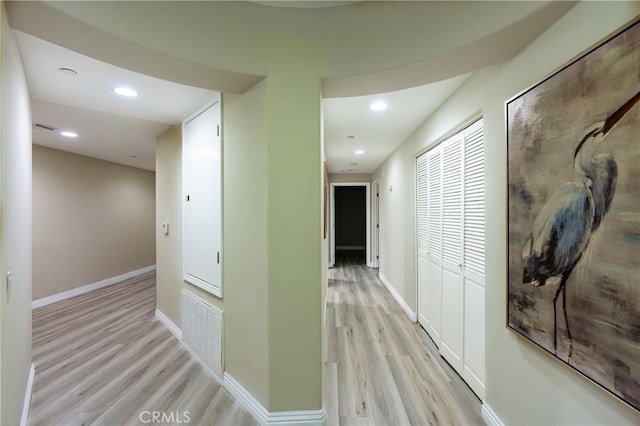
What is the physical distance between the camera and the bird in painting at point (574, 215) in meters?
0.96

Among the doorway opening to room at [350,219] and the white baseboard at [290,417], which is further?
the doorway opening to room at [350,219]

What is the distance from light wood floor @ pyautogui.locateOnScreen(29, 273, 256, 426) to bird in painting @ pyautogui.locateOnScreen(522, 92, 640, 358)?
1.85 meters

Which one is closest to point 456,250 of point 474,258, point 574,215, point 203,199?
point 474,258

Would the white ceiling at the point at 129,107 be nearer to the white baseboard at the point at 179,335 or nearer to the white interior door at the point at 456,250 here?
the white interior door at the point at 456,250

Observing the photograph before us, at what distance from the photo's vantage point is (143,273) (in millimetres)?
5844

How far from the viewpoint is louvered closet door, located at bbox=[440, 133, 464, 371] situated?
226cm

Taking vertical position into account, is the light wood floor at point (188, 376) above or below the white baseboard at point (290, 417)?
below

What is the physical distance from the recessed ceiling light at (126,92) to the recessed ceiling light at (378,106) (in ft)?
6.35

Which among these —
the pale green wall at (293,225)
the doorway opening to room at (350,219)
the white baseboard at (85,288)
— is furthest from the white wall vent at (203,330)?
the doorway opening to room at (350,219)

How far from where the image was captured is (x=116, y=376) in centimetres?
222

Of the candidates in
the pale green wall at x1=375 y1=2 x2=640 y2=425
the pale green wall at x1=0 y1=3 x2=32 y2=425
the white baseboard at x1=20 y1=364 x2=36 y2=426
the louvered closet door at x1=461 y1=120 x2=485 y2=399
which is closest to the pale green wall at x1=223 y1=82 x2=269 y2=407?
the pale green wall at x1=0 y1=3 x2=32 y2=425

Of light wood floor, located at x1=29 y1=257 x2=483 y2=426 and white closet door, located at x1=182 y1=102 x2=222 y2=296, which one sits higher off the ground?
white closet door, located at x1=182 y1=102 x2=222 y2=296

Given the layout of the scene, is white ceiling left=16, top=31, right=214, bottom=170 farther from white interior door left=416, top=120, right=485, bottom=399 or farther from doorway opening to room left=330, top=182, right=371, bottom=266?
doorway opening to room left=330, top=182, right=371, bottom=266

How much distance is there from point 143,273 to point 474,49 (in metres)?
6.73
